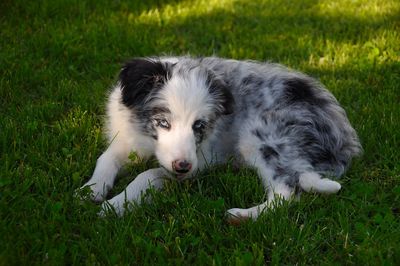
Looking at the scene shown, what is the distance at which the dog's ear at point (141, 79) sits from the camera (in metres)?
4.30

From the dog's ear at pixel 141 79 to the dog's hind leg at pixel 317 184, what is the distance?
1259 millimetres

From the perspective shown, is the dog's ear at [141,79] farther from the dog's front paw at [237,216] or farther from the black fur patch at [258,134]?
the dog's front paw at [237,216]

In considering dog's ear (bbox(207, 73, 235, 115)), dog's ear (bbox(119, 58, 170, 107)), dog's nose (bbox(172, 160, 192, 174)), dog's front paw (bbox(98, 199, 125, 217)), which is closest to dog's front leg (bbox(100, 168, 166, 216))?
dog's front paw (bbox(98, 199, 125, 217))

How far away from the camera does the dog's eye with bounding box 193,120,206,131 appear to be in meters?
4.19

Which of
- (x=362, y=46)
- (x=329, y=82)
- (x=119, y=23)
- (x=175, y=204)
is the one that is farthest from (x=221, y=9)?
(x=175, y=204)

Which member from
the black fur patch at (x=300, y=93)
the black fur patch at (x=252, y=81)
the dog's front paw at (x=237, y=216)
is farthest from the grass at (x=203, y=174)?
the black fur patch at (x=252, y=81)

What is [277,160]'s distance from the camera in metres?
4.25

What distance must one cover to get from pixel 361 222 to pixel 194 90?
149cm

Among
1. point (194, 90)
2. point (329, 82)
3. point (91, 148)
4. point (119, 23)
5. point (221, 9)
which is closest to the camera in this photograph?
point (194, 90)

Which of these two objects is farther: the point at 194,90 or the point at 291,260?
the point at 194,90

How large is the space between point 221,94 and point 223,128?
14.9 inches

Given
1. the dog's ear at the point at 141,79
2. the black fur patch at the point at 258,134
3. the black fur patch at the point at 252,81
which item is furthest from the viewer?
the black fur patch at the point at 252,81

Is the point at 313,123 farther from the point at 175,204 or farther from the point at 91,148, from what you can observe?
the point at 91,148

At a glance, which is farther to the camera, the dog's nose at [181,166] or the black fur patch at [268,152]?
the black fur patch at [268,152]
